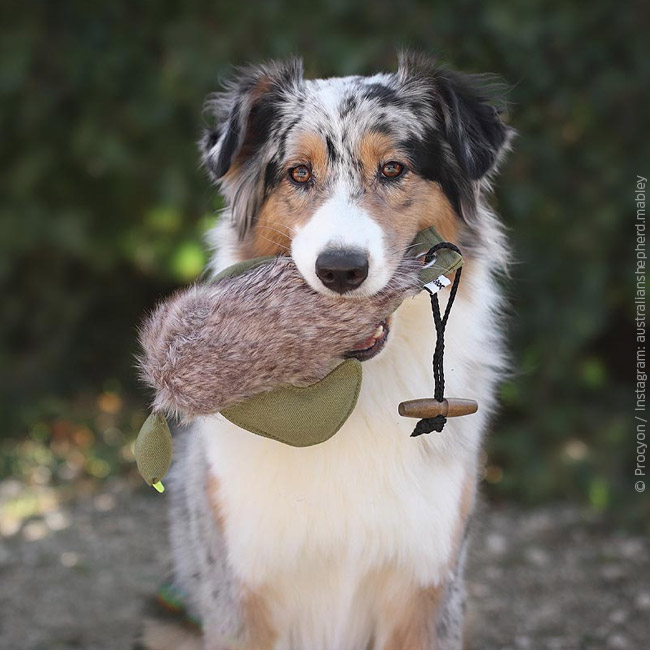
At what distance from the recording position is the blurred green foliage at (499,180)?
17.8 feet

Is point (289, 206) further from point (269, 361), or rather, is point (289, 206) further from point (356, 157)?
point (269, 361)

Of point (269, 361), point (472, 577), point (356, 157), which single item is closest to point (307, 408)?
point (269, 361)

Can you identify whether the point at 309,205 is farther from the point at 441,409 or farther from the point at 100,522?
the point at 100,522

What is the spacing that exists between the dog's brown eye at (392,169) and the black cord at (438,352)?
263mm

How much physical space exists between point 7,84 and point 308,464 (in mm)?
3835

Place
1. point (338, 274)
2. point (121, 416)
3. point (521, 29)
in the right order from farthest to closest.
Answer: point (121, 416) → point (521, 29) → point (338, 274)

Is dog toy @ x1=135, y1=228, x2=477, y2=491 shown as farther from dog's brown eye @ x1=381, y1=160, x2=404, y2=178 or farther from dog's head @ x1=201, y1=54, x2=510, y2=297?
dog's brown eye @ x1=381, y1=160, x2=404, y2=178

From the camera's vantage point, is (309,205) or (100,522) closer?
(309,205)

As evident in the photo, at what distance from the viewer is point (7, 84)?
5828mm

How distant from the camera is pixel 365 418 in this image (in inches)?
121

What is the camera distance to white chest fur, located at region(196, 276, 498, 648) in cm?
302

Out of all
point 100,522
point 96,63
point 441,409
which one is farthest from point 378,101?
point 100,522

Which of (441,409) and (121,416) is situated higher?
(441,409)

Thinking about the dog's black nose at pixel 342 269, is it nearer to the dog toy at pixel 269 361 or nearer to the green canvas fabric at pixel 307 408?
the dog toy at pixel 269 361
